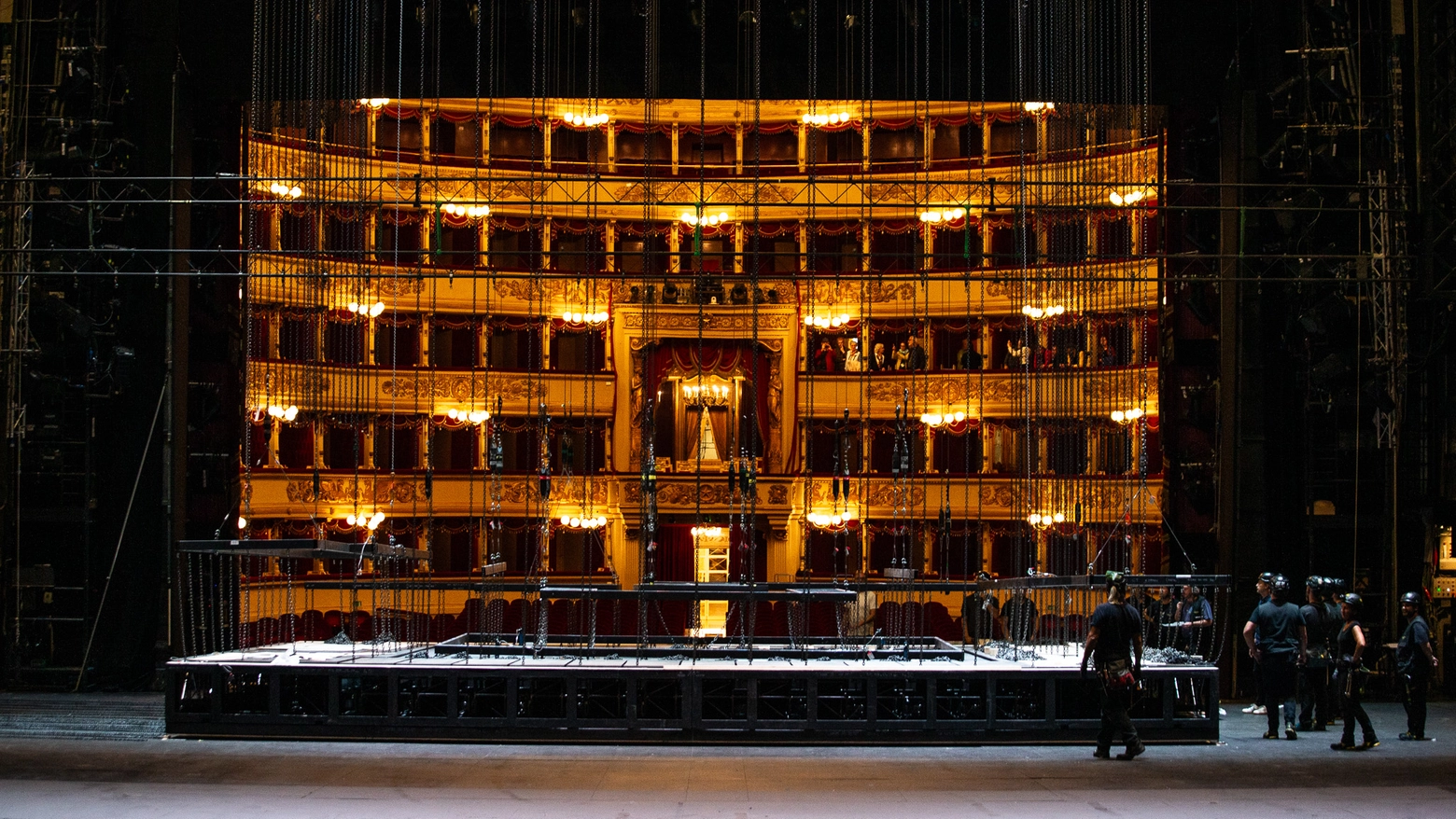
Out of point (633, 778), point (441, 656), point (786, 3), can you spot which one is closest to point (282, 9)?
point (786, 3)

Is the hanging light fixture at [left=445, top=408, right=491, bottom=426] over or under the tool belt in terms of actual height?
over

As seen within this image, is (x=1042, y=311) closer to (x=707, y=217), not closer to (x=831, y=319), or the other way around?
(x=831, y=319)

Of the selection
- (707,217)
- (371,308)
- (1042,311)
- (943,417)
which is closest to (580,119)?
(707,217)

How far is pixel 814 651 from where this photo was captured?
16.6 m

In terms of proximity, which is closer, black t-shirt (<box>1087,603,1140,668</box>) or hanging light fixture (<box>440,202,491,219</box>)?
black t-shirt (<box>1087,603,1140,668</box>)

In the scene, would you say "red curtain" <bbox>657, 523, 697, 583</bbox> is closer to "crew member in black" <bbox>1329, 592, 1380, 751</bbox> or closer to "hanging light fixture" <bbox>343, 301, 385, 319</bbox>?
"hanging light fixture" <bbox>343, 301, 385, 319</bbox>

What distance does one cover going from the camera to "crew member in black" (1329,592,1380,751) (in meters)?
13.9

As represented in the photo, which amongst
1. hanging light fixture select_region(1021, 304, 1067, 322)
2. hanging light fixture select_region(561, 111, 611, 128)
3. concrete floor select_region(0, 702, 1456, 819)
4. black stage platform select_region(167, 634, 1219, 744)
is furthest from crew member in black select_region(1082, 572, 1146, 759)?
hanging light fixture select_region(561, 111, 611, 128)

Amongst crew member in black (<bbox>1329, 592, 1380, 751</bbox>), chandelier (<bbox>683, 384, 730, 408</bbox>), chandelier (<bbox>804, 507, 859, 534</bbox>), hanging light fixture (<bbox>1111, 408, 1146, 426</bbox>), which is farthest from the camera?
chandelier (<bbox>683, 384, 730, 408</bbox>)

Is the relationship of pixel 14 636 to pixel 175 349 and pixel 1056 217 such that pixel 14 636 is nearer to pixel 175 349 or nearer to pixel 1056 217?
pixel 175 349

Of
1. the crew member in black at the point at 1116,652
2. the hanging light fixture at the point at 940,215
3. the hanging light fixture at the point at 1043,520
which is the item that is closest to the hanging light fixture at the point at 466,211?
the hanging light fixture at the point at 940,215

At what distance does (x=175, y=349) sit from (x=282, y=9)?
5066mm

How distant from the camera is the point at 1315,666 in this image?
14977 mm

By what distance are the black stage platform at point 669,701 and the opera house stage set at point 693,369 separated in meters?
8.29
